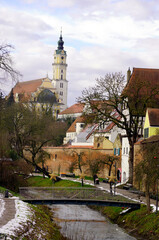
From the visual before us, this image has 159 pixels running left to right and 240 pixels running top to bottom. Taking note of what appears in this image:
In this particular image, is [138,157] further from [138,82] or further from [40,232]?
[40,232]

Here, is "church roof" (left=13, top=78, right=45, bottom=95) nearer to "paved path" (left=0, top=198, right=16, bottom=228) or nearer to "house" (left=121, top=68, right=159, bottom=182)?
"house" (left=121, top=68, right=159, bottom=182)

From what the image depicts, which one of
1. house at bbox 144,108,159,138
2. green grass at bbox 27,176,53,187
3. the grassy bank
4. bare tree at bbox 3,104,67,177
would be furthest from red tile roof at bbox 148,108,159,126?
bare tree at bbox 3,104,67,177

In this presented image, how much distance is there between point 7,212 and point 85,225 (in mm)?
7814

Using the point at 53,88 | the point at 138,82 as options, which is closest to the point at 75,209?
the point at 138,82

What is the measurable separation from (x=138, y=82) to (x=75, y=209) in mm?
12902

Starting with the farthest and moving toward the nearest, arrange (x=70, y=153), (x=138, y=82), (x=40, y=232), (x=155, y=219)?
1. (x=70, y=153)
2. (x=138, y=82)
3. (x=155, y=219)
4. (x=40, y=232)

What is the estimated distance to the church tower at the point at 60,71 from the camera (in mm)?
169375

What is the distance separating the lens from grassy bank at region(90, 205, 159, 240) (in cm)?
2736

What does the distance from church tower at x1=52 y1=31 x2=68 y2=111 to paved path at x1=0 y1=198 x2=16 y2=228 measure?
139123 mm

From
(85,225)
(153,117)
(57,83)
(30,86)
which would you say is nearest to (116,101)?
(153,117)

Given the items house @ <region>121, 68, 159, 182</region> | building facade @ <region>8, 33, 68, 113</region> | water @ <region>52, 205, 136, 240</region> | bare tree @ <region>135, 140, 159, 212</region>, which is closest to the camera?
water @ <region>52, 205, 136, 240</region>

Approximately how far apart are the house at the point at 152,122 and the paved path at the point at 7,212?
51.8 feet

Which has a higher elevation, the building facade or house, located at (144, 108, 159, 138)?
the building facade

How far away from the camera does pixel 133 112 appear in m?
44.6
